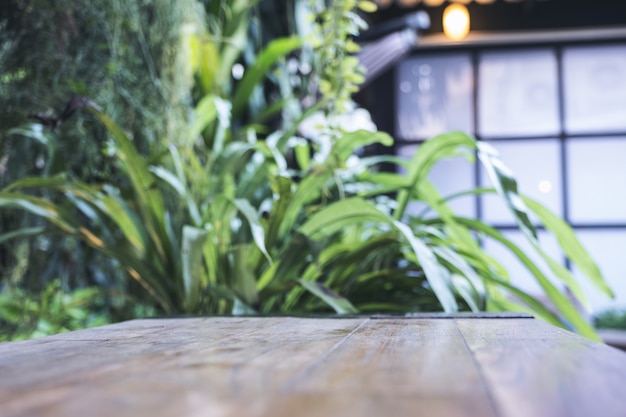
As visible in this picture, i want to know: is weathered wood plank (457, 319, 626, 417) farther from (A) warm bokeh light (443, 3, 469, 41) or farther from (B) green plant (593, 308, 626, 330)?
(B) green plant (593, 308, 626, 330)

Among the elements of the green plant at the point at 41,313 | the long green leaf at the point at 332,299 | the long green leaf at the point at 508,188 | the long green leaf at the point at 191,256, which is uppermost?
the long green leaf at the point at 508,188

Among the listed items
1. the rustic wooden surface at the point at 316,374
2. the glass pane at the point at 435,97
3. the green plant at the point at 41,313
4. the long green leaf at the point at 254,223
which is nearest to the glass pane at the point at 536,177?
the glass pane at the point at 435,97

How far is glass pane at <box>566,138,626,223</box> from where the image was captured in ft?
16.8

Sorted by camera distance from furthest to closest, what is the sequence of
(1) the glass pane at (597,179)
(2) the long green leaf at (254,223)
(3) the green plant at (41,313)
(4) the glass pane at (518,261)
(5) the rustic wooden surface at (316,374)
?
1. (1) the glass pane at (597,179)
2. (4) the glass pane at (518,261)
3. (3) the green plant at (41,313)
4. (2) the long green leaf at (254,223)
5. (5) the rustic wooden surface at (316,374)

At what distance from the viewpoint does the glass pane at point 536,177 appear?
17.0 feet

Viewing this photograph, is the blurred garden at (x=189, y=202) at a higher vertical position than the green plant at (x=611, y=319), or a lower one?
higher

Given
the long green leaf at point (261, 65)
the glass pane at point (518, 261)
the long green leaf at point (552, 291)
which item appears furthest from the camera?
the glass pane at point (518, 261)

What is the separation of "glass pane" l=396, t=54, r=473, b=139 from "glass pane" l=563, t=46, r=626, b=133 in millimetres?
659

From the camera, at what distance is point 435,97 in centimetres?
539

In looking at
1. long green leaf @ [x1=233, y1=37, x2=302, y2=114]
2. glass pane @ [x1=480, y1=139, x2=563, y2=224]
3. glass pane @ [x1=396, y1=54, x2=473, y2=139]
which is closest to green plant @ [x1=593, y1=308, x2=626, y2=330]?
glass pane @ [x1=480, y1=139, x2=563, y2=224]

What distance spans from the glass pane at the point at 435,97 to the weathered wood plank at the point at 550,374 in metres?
4.80

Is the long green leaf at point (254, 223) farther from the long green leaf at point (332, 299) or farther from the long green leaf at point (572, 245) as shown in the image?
the long green leaf at point (572, 245)

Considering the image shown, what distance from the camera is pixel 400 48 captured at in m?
3.86

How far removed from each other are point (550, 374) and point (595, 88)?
205 inches
